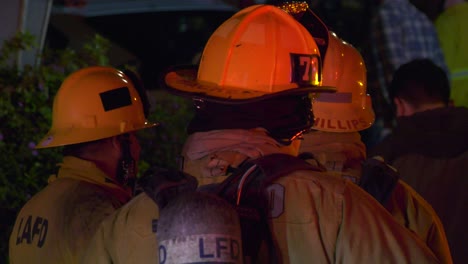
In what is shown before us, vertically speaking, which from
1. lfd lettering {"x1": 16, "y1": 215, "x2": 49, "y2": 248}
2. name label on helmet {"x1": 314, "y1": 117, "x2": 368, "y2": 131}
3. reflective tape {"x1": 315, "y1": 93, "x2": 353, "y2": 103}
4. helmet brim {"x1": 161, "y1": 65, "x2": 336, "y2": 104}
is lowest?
lfd lettering {"x1": 16, "y1": 215, "x2": 49, "y2": 248}

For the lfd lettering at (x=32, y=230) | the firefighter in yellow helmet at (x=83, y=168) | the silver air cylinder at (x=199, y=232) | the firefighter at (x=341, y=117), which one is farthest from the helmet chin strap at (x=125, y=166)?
the silver air cylinder at (x=199, y=232)

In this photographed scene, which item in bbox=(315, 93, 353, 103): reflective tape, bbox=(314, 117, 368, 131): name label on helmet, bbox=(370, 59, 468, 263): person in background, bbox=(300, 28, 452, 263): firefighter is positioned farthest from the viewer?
bbox=(370, 59, 468, 263): person in background

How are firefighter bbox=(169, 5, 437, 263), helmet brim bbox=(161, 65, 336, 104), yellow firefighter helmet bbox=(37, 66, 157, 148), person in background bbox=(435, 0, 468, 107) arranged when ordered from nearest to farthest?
firefighter bbox=(169, 5, 437, 263) < helmet brim bbox=(161, 65, 336, 104) < yellow firefighter helmet bbox=(37, 66, 157, 148) < person in background bbox=(435, 0, 468, 107)

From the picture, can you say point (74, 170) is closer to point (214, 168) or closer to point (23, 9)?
point (214, 168)

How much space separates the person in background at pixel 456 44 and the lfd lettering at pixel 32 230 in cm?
392

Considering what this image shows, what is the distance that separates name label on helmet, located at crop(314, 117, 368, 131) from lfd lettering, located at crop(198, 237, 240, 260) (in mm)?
1709

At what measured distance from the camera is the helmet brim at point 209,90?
2.15 m

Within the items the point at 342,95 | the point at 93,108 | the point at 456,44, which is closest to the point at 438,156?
the point at 342,95

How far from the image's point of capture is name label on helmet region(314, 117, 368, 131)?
3.39 m

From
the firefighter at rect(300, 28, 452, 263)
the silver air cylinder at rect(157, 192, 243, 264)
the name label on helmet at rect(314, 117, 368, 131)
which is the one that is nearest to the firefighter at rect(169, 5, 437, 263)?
the silver air cylinder at rect(157, 192, 243, 264)

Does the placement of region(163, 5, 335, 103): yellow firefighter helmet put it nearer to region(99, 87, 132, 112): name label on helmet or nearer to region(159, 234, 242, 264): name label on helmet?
region(159, 234, 242, 264): name label on helmet

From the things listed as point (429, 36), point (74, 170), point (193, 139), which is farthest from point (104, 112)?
point (429, 36)

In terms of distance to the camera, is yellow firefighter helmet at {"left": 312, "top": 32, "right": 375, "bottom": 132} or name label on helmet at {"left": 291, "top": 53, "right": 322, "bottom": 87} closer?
name label on helmet at {"left": 291, "top": 53, "right": 322, "bottom": 87}

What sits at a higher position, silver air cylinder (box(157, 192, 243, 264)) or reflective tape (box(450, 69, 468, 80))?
silver air cylinder (box(157, 192, 243, 264))
